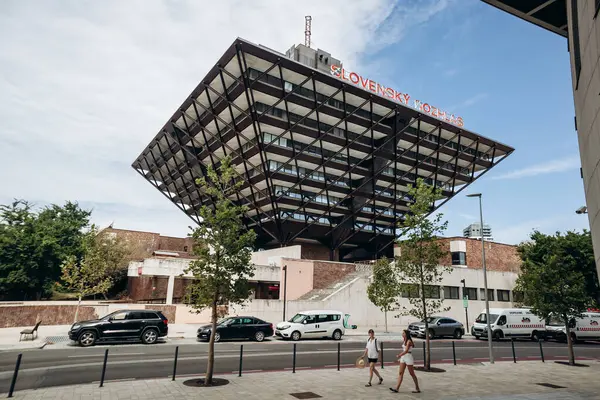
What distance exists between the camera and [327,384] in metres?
12.5

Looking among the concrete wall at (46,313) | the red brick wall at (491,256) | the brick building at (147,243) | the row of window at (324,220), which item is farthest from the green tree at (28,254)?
the red brick wall at (491,256)

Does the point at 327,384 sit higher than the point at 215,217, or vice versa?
the point at 215,217

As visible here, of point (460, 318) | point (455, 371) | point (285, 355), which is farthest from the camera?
point (460, 318)

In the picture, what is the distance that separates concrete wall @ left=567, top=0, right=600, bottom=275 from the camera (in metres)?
7.31

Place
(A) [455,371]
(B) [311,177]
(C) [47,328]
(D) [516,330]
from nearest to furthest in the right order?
(A) [455,371]
(C) [47,328]
(D) [516,330]
(B) [311,177]

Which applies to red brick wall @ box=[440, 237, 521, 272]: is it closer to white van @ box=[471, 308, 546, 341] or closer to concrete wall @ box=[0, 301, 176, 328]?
white van @ box=[471, 308, 546, 341]

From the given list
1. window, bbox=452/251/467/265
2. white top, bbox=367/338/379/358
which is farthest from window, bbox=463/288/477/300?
white top, bbox=367/338/379/358

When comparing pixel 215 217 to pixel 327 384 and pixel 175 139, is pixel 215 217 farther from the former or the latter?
pixel 175 139

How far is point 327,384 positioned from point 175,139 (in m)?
47.0

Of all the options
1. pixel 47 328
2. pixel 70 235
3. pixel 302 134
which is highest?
pixel 302 134

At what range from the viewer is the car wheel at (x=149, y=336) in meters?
22.2

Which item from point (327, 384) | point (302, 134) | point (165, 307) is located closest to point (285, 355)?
point (327, 384)

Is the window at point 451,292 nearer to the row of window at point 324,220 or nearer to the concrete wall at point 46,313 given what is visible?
the row of window at point 324,220

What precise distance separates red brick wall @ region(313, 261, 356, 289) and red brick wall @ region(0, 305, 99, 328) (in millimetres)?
20824
